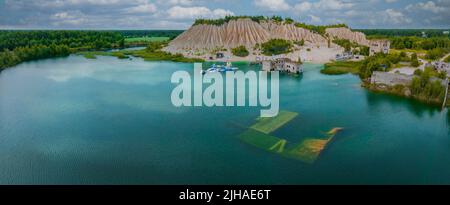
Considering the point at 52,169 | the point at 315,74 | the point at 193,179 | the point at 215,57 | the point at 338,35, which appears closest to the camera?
the point at 193,179

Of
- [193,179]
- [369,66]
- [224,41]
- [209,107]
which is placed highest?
[224,41]

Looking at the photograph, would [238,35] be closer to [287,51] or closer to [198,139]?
[287,51]

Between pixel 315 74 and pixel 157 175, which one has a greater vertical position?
pixel 315 74

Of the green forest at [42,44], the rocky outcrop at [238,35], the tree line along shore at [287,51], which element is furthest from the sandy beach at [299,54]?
the green forest at [42,44]

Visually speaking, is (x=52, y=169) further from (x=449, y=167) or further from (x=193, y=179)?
(x=449, y=167)

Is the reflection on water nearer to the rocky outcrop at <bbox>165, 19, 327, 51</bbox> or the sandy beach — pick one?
the sandy beach

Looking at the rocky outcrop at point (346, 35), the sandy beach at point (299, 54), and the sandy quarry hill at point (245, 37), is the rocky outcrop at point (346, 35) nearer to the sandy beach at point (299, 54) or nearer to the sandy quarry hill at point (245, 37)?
the sandy quarry hill at point (245, 37)

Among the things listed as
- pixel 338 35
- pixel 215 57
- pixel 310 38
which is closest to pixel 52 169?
pixel 215 57
